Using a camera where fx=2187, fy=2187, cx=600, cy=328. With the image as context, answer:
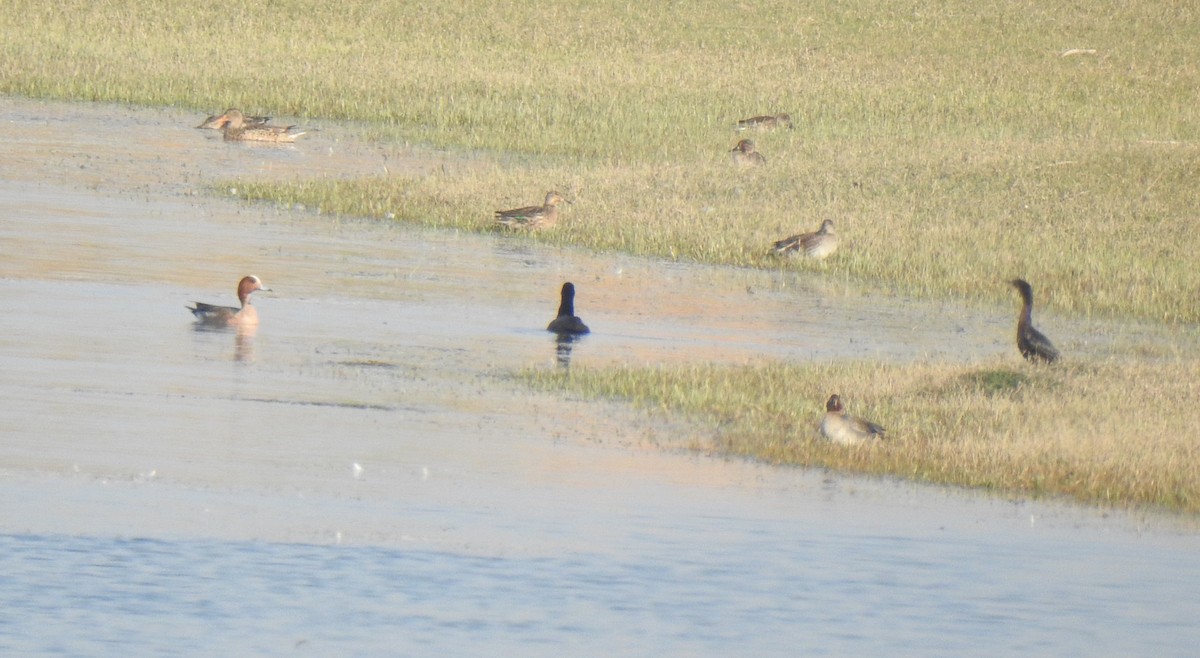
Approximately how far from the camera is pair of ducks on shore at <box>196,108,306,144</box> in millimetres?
36438

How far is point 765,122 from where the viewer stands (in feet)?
127

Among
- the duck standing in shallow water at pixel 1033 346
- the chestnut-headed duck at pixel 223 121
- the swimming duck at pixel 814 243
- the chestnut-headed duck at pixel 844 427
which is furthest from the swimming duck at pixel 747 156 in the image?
the chestnut-headed duck at pixel 844 427

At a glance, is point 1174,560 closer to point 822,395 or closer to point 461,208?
point 822,395

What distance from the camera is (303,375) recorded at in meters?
17.6

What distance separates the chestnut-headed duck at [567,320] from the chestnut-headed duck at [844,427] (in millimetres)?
5138

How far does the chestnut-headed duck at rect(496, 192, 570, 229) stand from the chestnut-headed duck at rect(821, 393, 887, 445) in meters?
12.6

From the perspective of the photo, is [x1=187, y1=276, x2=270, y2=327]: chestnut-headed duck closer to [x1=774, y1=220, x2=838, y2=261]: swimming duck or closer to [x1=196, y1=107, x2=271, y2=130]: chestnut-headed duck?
[x1=774, y1=220, x2=838, y2=261]: swimming duck

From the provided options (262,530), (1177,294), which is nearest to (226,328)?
(262,530)

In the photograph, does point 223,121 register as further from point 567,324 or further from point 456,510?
point 456,510

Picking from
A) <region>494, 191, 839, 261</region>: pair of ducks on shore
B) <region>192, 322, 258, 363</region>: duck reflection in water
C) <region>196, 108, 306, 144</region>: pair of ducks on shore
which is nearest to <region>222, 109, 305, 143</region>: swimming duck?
<region>196, 108, 306, 144</region>: pair of ducks on shore

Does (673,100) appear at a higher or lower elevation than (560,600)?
higher

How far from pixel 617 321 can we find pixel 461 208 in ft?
25.9

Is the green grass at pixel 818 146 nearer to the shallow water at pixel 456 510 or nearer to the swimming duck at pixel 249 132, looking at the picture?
the shallow water at pixel 456 510

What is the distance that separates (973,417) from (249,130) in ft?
73.3
